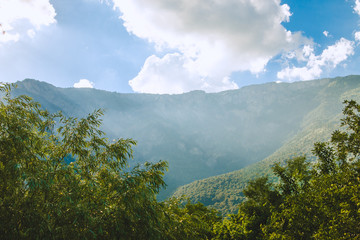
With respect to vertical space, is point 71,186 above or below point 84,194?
above

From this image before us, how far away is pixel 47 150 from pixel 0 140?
1799 mm

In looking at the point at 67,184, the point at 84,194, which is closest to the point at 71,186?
the point at 67,184

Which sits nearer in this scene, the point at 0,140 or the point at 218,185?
the point at 0,140

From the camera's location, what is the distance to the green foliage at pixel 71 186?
6.09 m

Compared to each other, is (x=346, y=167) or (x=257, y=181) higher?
(x=346, y=167)

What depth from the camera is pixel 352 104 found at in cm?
1667

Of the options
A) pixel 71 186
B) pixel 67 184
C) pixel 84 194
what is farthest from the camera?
pixel 84 194

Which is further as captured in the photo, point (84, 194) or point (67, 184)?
point (84, 194)

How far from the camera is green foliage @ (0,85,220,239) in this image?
20.0 feet

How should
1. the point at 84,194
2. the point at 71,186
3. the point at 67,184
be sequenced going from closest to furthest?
1. the point at 71,186
2. the point at 67,184
3. the point at 84,194

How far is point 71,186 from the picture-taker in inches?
270

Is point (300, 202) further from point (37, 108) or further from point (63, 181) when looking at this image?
point (37, 108)

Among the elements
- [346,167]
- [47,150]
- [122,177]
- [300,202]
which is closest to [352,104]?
[346,167]

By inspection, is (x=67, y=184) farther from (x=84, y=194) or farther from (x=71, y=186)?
(x=84, y=194)
